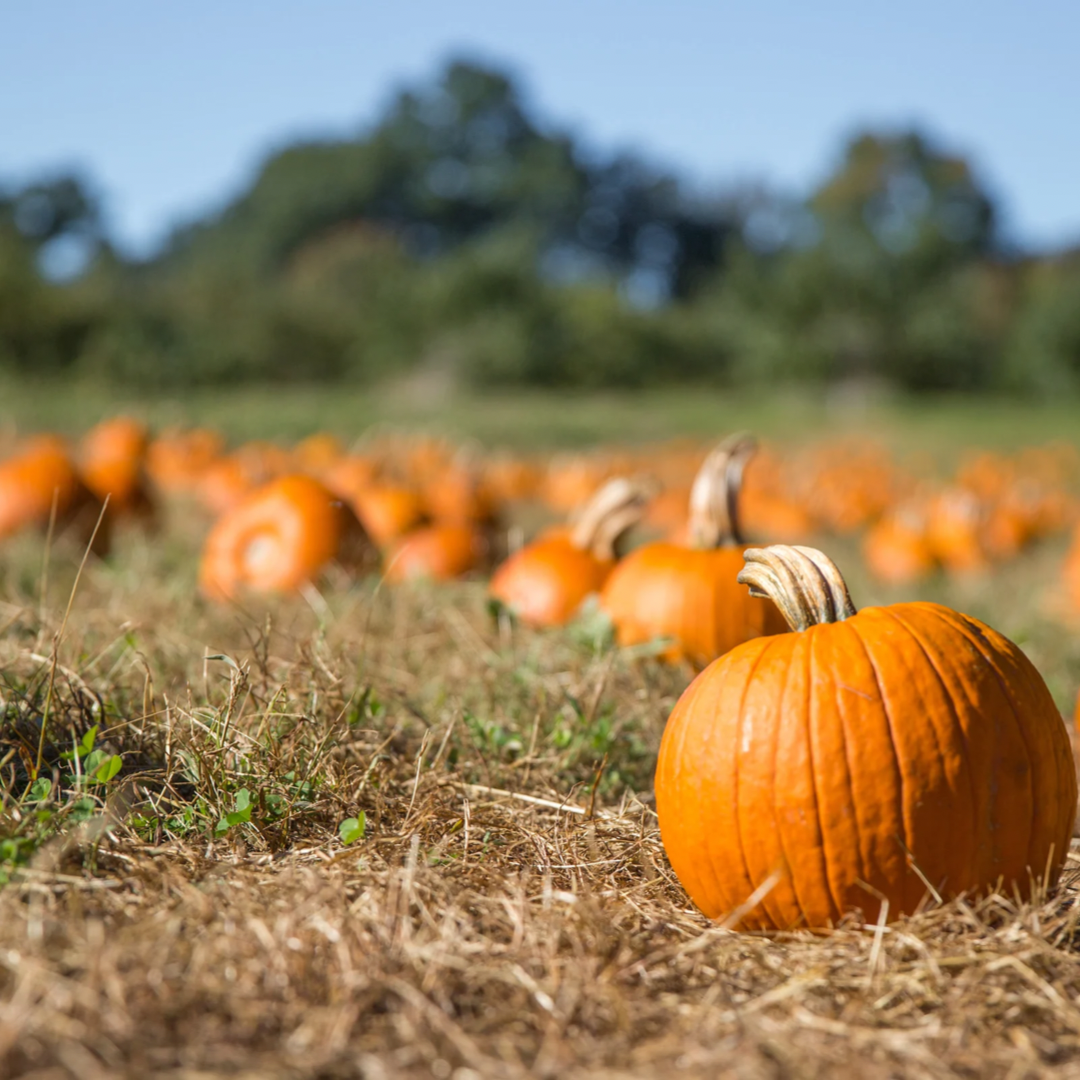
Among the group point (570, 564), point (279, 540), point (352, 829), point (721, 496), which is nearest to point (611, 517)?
point (570, 564)

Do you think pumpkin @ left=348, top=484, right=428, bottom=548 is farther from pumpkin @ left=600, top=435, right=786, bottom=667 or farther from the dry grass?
the dry grass

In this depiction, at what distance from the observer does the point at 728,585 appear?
3.33 m

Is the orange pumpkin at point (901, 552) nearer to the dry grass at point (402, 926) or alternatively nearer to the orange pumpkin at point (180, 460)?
the dry grass at point (402, 926)

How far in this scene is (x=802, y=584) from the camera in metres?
2.08

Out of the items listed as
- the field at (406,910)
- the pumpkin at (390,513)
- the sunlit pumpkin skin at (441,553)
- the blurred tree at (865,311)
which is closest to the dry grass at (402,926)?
the field at (406,910)

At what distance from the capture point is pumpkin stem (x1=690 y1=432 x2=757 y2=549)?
3.34 metres

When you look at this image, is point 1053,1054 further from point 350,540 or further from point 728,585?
point 350,540

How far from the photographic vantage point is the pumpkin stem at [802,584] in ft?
6.73

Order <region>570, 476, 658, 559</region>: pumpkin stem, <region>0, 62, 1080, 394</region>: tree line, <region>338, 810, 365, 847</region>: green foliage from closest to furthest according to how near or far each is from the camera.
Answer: <region>338, 810, 365, 847</region>: green foliage
<region>570, 476, 658, 559</region>: pumpkin stem
<region>0, 62, 1080, 394</region>: tree line

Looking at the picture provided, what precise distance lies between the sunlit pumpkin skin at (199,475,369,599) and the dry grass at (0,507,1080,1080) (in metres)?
1.51

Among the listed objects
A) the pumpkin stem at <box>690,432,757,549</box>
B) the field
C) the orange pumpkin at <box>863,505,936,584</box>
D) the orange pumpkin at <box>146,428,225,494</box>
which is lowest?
the orange pumpkin at <box>146,428,225,494</box>

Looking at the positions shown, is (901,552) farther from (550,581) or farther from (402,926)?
(402,926)

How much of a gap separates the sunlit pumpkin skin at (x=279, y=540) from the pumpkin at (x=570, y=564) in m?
0.69

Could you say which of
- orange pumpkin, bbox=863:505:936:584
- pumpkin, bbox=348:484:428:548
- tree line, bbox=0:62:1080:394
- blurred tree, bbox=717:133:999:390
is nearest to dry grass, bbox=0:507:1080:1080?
pumpkin, bbox=348:484:428:548
